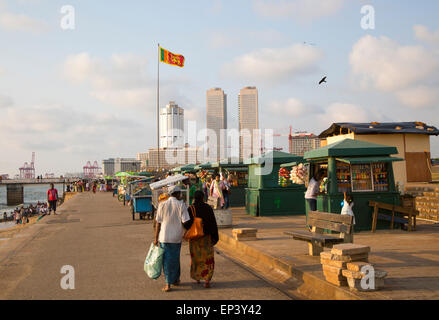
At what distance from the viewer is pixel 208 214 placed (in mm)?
7723

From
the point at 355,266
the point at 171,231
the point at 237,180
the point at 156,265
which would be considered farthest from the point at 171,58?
the point at 355,266

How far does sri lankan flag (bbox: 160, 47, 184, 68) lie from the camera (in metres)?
42.3

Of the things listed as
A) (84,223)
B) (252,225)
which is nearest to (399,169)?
(252,225)

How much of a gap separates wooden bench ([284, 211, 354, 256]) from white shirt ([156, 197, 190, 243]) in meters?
2.89

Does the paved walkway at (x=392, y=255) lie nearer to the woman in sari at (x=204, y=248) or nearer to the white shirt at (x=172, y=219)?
the woman in sari at (x=204, y=248)

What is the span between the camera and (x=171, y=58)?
1698 inches

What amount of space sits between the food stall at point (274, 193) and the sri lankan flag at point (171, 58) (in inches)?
1018

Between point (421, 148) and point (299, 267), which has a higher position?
point (421, 148)

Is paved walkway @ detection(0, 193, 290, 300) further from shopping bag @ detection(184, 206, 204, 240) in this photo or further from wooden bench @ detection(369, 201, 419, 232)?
wooden bench @ detection(369, 201, 419, 232)

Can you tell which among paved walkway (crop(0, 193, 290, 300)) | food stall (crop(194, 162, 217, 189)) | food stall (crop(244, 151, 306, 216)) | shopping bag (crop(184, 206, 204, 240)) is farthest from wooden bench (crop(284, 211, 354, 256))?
food stall (crop(194, 162, 217, 189))

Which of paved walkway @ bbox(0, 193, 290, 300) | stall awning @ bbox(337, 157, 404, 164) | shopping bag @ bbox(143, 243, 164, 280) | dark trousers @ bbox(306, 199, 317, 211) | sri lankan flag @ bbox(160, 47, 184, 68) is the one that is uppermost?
sri lankan flag @ bbox(160, 47, 184, 68)
